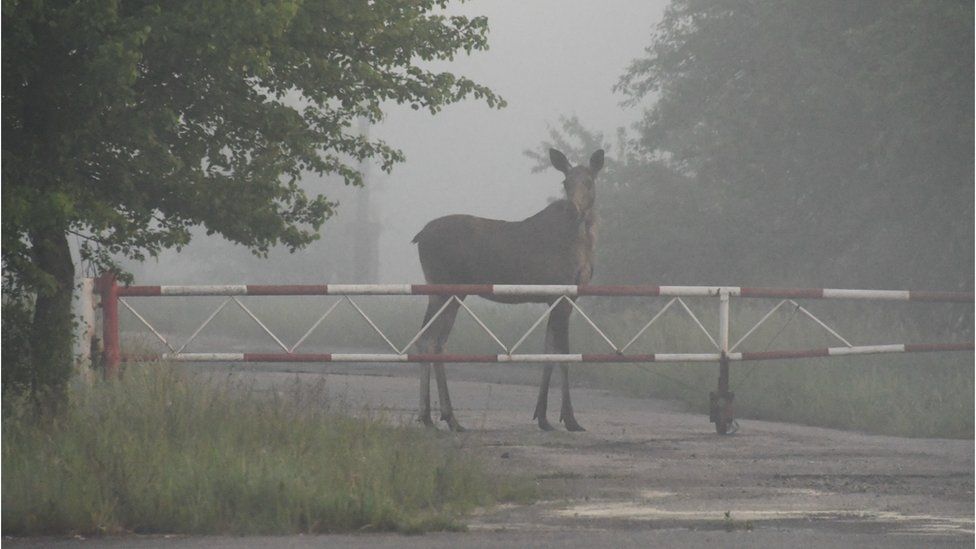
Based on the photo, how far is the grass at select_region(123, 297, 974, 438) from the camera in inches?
674

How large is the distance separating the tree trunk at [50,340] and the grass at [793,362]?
26.2 ft

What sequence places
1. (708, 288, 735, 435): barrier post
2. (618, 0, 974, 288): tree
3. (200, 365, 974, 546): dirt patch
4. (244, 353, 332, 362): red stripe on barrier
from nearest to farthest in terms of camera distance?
(200, 365, 974, 546): dirt patch < (244, 353, 332, 362): red stripe on barrier < (708, 288, 735, 435): barrier post < (618, 0, 974, 288): tree

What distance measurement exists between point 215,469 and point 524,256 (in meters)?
6.47

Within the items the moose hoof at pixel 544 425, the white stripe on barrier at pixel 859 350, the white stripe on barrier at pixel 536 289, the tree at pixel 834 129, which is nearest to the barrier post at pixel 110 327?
the white stripe on barrier at pixel 536 289

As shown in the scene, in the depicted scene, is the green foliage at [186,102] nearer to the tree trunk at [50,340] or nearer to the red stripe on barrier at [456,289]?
the tree trunk at [50,340]

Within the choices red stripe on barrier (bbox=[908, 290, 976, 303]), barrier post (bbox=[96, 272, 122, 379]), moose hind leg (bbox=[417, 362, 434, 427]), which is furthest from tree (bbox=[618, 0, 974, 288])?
barrier post (bbox=[96, 272, 122, 379])

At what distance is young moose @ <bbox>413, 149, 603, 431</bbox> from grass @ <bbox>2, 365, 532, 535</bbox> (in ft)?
8.82

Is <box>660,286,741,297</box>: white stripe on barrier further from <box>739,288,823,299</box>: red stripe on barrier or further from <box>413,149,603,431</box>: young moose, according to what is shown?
<box>413,149,603,431</box>: young moose

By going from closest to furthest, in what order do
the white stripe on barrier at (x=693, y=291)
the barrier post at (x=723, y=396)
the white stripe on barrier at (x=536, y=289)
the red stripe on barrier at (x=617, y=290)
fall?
the red stripe on barrier at (x=617, y=290), the white stripe on barrier at (x=536, y=289), the white stripe on barrier at (x=693, y=291), the barrier post at (x=723, y=396)

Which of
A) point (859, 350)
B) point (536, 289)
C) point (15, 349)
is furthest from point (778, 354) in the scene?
point (15, 349)

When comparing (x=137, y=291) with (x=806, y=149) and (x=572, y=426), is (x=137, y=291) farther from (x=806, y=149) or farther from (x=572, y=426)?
(x=806, y=149)

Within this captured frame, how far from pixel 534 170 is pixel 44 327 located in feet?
116

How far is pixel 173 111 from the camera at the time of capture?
38.9 ft

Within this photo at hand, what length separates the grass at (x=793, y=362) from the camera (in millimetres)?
17109
